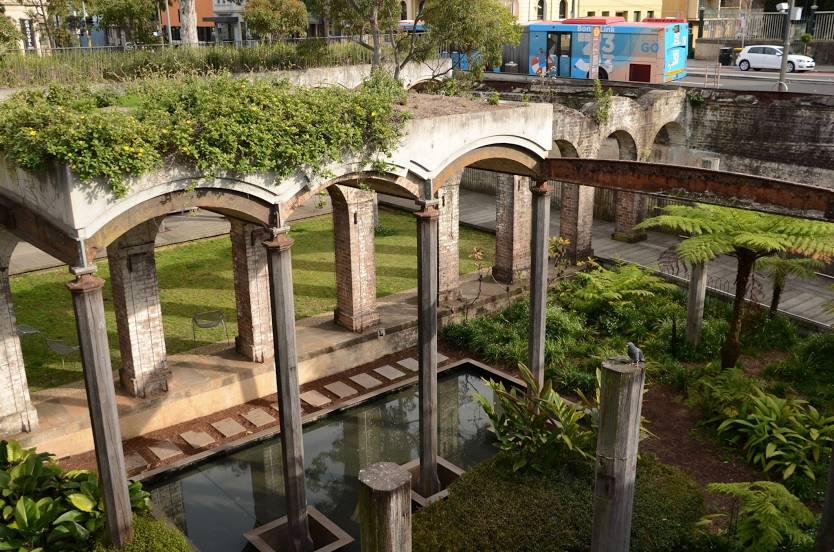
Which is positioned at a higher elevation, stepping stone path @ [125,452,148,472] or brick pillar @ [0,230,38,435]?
brick pillar @ [0,230,38,435]

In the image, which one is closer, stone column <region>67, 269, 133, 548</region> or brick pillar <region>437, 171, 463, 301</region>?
stone column <region>67, 269, 133, 548</region>

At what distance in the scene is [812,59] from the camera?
34.9 m

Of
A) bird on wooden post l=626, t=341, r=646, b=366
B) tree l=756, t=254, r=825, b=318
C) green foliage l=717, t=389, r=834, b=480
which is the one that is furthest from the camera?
tree l=756, t=254, r=825, b=318

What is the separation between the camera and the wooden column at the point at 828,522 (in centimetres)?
707

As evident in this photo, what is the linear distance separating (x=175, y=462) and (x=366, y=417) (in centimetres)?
320

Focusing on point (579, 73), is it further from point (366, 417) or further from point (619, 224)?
point (366, 417)

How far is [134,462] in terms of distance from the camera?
11.4m

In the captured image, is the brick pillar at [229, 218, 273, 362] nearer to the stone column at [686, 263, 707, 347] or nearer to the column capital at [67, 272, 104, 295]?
the column capital at [67, 272, 104, 295]

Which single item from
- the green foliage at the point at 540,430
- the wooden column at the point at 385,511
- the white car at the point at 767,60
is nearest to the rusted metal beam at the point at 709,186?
the green foliage at the point at 540,430

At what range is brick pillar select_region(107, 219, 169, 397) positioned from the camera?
469 inches

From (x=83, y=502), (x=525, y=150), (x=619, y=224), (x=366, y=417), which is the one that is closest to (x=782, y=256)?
(x=619, y=224)

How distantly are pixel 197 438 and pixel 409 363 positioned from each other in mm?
4249

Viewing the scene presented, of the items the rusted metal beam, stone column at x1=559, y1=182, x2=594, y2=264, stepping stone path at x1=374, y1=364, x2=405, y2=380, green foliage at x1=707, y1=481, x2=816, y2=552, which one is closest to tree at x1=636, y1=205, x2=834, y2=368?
the rusted metal beam

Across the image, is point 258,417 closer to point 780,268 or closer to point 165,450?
point 165,450
